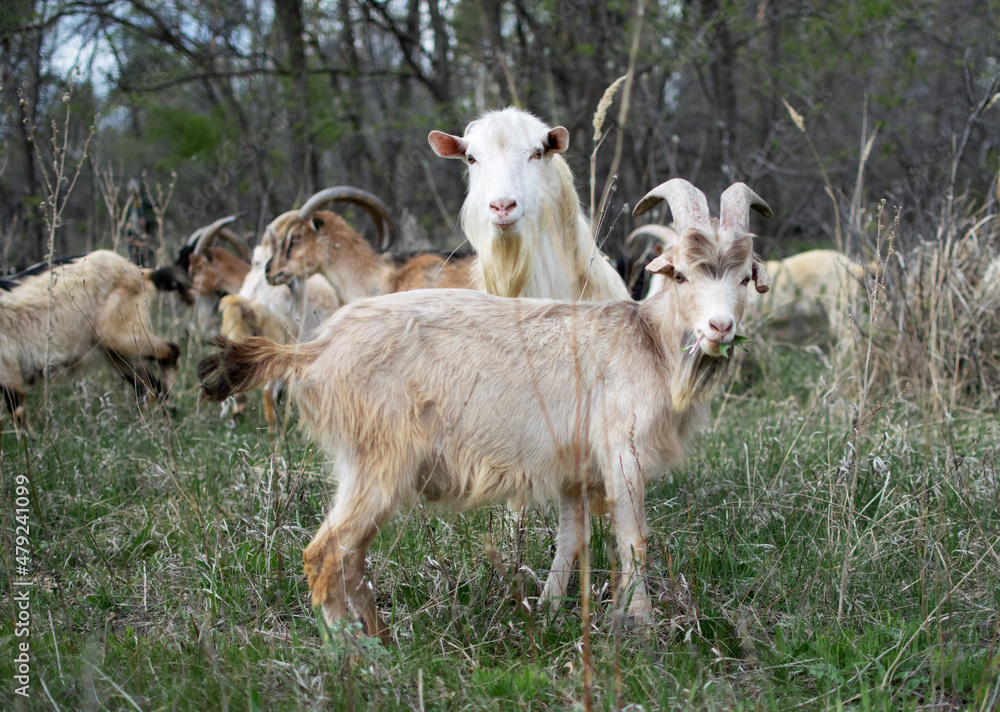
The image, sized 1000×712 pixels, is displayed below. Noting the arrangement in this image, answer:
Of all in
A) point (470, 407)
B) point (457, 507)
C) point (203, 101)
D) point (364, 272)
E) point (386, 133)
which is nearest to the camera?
point (470, 407)

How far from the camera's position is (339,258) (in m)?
6.43

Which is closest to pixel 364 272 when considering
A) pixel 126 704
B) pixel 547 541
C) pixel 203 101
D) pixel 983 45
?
pixel 547 541

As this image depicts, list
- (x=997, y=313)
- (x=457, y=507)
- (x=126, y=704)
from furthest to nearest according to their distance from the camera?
(x=997, y=313) → (x=457, y=507) → (x=126, y=704)

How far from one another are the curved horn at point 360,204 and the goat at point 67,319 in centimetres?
144

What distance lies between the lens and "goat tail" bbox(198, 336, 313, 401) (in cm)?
273

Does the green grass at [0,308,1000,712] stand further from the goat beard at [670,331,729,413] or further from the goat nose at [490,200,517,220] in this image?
the goat nose at [490,200,517,220]

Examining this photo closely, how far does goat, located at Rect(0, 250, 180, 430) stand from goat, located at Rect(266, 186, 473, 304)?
3.92 ft

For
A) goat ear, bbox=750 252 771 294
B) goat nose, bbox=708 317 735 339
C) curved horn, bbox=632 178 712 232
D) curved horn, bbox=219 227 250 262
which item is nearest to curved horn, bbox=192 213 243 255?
curved horn, bbox=219 227 250 262

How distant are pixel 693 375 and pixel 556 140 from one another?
1719 millimetres

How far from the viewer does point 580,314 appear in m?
3.05

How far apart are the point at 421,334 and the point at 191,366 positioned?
443cm

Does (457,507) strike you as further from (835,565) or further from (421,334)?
(835,565)

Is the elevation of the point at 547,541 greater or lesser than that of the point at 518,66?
lesser

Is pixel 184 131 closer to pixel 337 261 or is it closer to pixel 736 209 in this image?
pixel 337 261
